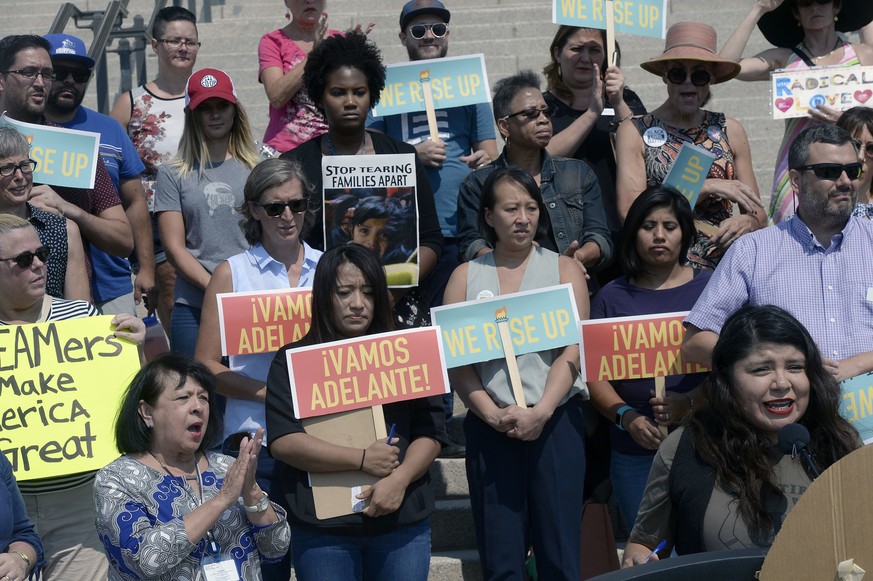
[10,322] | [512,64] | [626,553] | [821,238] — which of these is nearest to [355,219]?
[10,322]

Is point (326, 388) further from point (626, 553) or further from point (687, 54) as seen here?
point (687, 54)

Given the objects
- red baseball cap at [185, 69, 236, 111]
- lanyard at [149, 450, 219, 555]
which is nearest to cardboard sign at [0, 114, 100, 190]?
red baseball cap at [185, 69, 236, 111]

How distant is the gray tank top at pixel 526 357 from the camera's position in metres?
5.07

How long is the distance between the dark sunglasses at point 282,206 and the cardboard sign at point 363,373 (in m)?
0.80

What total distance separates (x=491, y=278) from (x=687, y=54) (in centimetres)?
168

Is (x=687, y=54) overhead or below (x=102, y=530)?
overhead

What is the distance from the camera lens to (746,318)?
3.74 meters

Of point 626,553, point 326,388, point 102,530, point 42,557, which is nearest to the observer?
point 626,553

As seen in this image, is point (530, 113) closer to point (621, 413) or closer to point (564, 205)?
point (564, 205)

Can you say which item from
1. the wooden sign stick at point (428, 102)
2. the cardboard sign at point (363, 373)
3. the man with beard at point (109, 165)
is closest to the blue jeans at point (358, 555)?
the cardboard sign at point (363, 373)

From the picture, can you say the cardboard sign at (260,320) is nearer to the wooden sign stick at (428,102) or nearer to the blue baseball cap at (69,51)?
the wooden sign stick at (428,102)

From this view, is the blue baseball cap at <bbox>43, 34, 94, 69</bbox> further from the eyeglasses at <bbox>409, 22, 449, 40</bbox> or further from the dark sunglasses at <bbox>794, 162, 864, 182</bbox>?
the dark sunglasses at <bbox>794, 162, 864, 182</bbox>

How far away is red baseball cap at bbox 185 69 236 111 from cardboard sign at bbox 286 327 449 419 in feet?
5.74

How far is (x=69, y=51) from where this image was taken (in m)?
6.11
